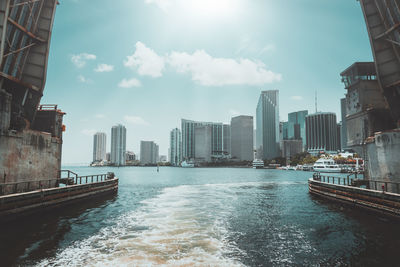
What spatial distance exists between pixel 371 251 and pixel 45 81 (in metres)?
38.2

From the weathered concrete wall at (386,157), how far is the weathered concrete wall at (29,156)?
40.4 metres

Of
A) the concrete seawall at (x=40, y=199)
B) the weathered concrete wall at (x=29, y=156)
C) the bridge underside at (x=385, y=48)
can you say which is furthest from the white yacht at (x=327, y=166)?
the weathered concrete wall at (x=29, y=156)

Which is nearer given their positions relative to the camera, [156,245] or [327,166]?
[156,245]

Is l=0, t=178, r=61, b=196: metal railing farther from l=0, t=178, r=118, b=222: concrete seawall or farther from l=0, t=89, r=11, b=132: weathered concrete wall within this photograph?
l=0, t=89, r=11, b=132: weathered concrete wall

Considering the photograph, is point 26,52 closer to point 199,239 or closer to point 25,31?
point 25,31

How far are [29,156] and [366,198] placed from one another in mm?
38045

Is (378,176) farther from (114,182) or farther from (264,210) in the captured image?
(114,182)

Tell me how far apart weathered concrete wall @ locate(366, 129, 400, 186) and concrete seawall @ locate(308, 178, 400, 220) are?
133 inches

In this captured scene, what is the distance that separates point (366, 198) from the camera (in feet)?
86.3

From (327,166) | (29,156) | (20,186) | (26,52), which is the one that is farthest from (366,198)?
(327,166)

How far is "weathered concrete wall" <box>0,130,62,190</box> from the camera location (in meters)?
24.1

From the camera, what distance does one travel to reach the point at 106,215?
82.4 ft

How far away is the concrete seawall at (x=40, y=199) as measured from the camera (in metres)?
20.2

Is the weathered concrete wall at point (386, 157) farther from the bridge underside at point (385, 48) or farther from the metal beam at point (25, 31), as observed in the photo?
the metal beam at point (25, 31)
